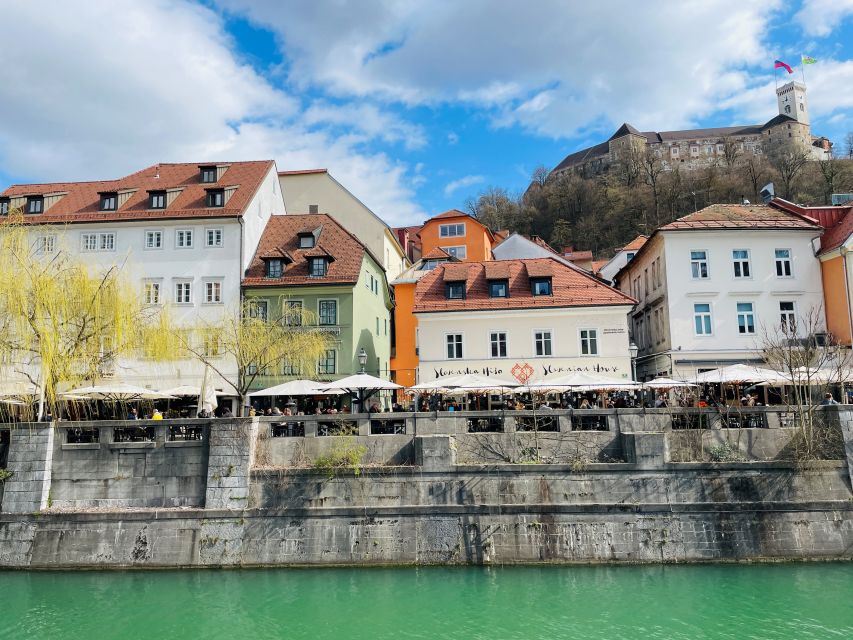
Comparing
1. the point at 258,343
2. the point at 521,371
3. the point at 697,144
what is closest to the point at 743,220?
the point at 521,371

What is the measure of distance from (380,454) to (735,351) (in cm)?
2010

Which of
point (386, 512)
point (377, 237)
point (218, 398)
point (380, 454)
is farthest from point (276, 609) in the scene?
point (377, 237)

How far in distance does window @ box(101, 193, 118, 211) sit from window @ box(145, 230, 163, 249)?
10.5 ft

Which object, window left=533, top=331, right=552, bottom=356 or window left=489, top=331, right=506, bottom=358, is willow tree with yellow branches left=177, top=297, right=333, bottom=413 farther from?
window left=533, top=331, right=552, bottom=356

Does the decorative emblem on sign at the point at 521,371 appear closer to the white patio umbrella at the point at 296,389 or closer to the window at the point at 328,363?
the window at the point at 328,363

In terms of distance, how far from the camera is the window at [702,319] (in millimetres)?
32875

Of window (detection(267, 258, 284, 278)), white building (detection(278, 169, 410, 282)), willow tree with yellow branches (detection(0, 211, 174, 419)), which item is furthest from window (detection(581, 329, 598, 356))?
willow tree with yellow branches (detection(0, 211, 174, 419))

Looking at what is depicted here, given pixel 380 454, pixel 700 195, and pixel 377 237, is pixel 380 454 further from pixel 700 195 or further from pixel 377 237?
pixel 700 195

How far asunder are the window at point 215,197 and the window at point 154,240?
3079 millimetres

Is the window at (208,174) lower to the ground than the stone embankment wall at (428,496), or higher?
higher

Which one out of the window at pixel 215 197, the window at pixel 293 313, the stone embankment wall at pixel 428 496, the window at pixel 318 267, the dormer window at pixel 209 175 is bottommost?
the stone embankment wall at pixel 428 496

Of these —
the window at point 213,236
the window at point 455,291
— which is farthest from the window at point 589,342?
the window at point 213,236

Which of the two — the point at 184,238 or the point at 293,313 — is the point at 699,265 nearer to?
the point at 293,313

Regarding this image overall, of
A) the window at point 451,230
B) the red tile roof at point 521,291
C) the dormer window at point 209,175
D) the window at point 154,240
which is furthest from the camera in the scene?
the window at point 451,230
